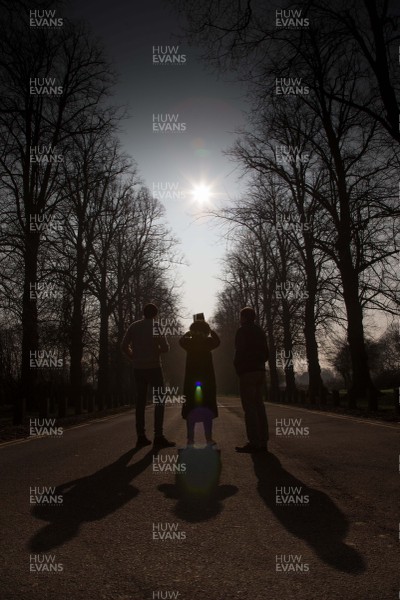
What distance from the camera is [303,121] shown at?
22.7 meters

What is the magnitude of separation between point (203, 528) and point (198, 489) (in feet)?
4.40

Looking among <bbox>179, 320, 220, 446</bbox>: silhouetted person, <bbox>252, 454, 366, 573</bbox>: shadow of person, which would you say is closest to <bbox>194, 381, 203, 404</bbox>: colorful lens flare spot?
<bbox>179, 320, 220, 446</bbox>: silhouetted person

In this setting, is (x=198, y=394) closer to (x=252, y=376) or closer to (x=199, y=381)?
(x=199, y=381)

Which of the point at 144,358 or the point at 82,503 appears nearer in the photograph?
the point at 82,503

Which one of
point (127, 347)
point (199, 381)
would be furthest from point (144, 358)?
point (199, 381)

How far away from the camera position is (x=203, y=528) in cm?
386

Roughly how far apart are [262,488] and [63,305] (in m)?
19.2

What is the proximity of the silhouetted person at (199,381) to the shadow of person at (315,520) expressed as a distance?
220cm

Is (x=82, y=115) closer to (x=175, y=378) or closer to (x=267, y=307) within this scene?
(x=267, y=307)

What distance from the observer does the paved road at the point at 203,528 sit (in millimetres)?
2840

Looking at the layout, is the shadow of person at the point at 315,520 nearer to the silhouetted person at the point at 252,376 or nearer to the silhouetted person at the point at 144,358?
the silhouetted person at the point at 252,376

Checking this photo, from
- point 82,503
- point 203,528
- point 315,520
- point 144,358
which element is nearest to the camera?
point 203,528

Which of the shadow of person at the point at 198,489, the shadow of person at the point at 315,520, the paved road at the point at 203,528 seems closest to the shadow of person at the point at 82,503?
the paved road at the point at 203,528

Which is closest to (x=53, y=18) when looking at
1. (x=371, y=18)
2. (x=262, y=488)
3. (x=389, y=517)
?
(x=371, y=18)
